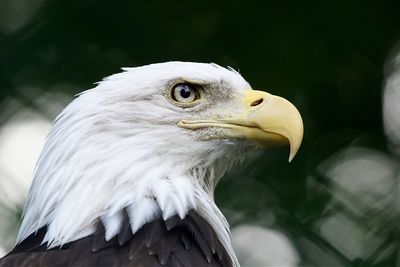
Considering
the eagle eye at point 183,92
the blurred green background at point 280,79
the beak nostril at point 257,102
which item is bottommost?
the blurred green background at point 280,79

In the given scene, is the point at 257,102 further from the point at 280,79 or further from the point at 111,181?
the point at 280,79

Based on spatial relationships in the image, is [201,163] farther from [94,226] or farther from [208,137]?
[94,226]

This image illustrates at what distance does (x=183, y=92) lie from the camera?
19.1 feet

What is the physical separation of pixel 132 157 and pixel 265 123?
0.53m

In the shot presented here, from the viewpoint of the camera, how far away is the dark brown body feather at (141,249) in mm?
5227

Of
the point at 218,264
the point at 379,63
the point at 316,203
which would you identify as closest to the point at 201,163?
the point at 218,264

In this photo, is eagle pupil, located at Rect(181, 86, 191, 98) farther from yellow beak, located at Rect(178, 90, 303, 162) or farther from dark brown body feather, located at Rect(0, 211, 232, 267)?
dark brown body feather, located at Rect(0, 211, 232, 267)

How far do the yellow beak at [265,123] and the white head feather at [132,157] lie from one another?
0.12ft

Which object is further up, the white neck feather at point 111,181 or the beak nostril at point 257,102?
the beak nostril at point 257,102

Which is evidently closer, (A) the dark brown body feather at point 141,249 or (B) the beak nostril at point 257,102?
(A) the dark brown body feather at point 141,249

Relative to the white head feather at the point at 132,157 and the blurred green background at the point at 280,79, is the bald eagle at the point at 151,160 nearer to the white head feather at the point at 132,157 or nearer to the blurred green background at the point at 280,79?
the white head feather at the point at 132,157

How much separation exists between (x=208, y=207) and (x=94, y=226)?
0.50m

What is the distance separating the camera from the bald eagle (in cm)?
549

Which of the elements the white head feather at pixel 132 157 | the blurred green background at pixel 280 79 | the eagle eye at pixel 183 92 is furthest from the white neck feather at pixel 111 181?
the blurred green background at pixel 280 79
